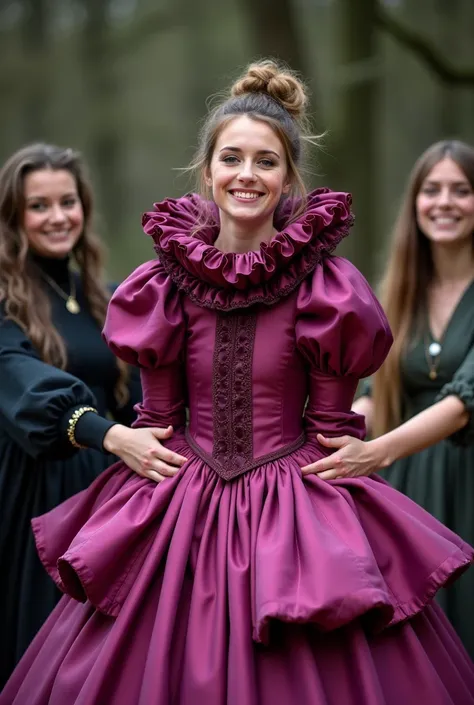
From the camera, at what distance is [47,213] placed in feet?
12.4

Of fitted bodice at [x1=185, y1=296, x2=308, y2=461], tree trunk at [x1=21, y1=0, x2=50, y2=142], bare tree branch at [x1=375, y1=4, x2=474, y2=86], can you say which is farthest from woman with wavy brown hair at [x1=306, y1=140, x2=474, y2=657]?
tree trunk at [x1=21, y1=0, x2=50, y2=142]

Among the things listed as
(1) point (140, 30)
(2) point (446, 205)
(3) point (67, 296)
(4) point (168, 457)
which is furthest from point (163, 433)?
(1) point (140, 30)

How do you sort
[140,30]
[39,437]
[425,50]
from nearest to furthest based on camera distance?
[39,437] < [425,50] < [140,30]

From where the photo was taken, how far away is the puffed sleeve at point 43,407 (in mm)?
3115

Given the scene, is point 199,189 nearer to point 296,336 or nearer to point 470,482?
point 296,336

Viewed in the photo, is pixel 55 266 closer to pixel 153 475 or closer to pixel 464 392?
pixel 153 475

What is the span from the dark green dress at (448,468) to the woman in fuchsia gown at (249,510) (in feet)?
3.09

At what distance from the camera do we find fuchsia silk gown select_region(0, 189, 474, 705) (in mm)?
2385

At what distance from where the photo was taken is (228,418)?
272 centimetres

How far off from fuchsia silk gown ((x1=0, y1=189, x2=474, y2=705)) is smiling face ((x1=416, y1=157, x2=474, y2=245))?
113 centimetres

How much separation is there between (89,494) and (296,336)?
2.63 ft

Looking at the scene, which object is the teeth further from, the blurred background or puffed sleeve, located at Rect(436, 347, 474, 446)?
the blurred background

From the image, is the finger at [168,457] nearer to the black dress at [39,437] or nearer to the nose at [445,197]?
the black dress at [39,437]

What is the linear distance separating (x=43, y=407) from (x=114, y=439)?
0.35m
